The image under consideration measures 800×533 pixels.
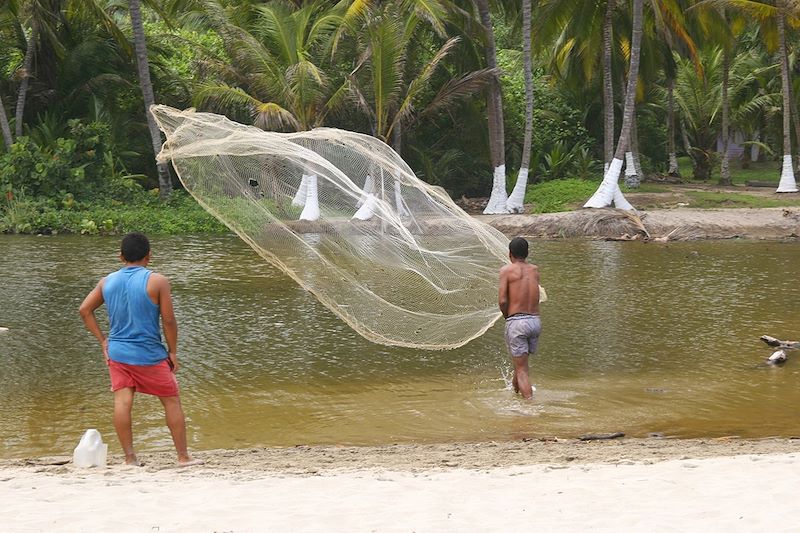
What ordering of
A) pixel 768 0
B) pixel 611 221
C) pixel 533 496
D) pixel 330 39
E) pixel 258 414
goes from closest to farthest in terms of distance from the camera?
pixel 533 496 → pixel 258 414 → pixel 611 221 → pixel 330 39 → pixel 768 0

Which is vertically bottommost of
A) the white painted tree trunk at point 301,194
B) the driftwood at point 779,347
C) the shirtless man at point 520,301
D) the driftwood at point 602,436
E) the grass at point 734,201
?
the driftwood at point 779,347

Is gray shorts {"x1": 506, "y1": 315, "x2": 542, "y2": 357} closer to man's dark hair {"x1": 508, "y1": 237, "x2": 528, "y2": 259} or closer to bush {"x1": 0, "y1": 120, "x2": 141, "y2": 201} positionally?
man's dark hair {"x1": 508, "y1": 237, "x2": 528, "y2": 259}

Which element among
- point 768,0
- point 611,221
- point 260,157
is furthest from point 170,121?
point 768,0

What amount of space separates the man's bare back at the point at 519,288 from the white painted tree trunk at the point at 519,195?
53.9ft

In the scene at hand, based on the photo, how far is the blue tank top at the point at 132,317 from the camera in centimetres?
556

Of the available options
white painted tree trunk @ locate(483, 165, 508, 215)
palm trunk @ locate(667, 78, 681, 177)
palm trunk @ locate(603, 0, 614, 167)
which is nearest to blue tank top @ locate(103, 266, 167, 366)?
white painted tree trunk @ locate(483, 165, 508, 215)

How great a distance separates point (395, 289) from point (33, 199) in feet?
50.5

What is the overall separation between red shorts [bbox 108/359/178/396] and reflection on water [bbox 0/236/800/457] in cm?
118

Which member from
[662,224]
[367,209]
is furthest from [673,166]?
[367,209]

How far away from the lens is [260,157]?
845cm

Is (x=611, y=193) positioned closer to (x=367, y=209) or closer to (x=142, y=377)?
(x=367, y=209)

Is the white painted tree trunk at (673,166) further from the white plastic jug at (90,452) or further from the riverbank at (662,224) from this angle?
the white plastic jug at (90,452)

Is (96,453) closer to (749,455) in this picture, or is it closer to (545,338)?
(749,455)

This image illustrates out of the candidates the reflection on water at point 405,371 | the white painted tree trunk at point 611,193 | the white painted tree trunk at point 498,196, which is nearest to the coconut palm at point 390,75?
the white painted tree trunk at point 498,196
